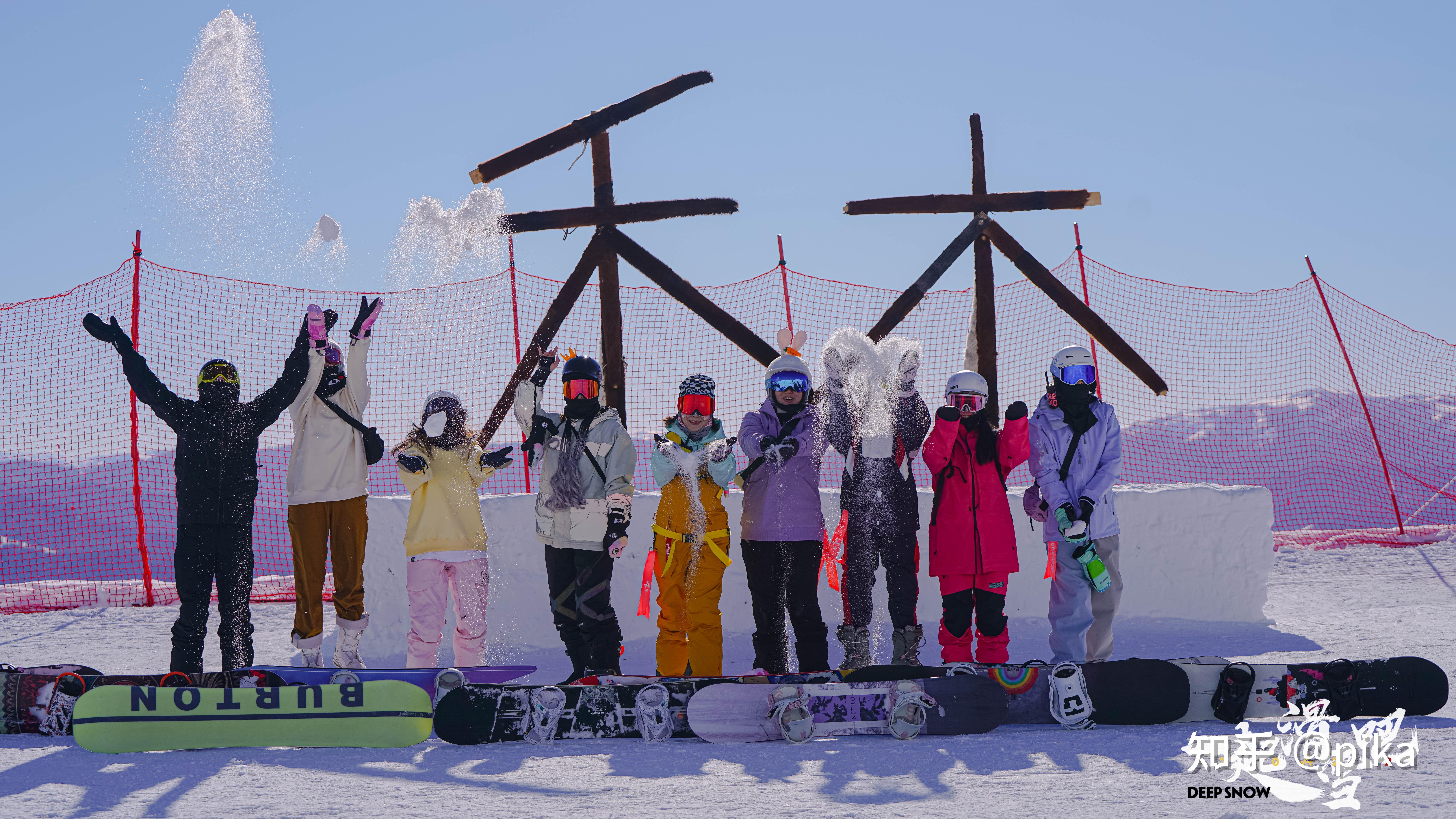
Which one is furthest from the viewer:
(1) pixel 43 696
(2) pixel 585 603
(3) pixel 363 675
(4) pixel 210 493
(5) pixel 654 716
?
(2) pixel 585 603

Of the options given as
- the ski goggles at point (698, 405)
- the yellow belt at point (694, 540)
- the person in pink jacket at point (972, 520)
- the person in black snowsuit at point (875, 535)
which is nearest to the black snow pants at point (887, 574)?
the person in black snowsuit at point (875, 535)

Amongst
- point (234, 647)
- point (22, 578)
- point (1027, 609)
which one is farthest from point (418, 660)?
point (22, 578)

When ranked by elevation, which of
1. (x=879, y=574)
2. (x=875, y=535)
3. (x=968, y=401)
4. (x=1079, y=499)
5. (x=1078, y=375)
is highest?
(x=1078, y=375)

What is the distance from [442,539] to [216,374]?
1.47 meters

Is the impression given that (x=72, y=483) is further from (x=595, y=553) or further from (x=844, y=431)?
(x=844, y=431)

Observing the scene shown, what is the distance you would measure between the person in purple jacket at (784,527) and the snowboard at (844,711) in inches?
33.5

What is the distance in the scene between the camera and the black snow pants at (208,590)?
15.2 feet

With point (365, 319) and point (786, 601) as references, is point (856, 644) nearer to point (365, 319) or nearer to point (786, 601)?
point (786, 601)

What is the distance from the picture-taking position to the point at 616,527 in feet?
15.6

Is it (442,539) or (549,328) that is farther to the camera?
(549,328)

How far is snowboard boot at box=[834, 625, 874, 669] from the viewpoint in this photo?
16.1 feet

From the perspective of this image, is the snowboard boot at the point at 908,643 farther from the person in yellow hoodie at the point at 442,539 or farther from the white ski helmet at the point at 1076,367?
the person in yellow hoodie at the point at 442,539

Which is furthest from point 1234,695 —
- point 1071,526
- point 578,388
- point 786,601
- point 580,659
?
point 578,388

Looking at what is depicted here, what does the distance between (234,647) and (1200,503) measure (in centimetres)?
649
